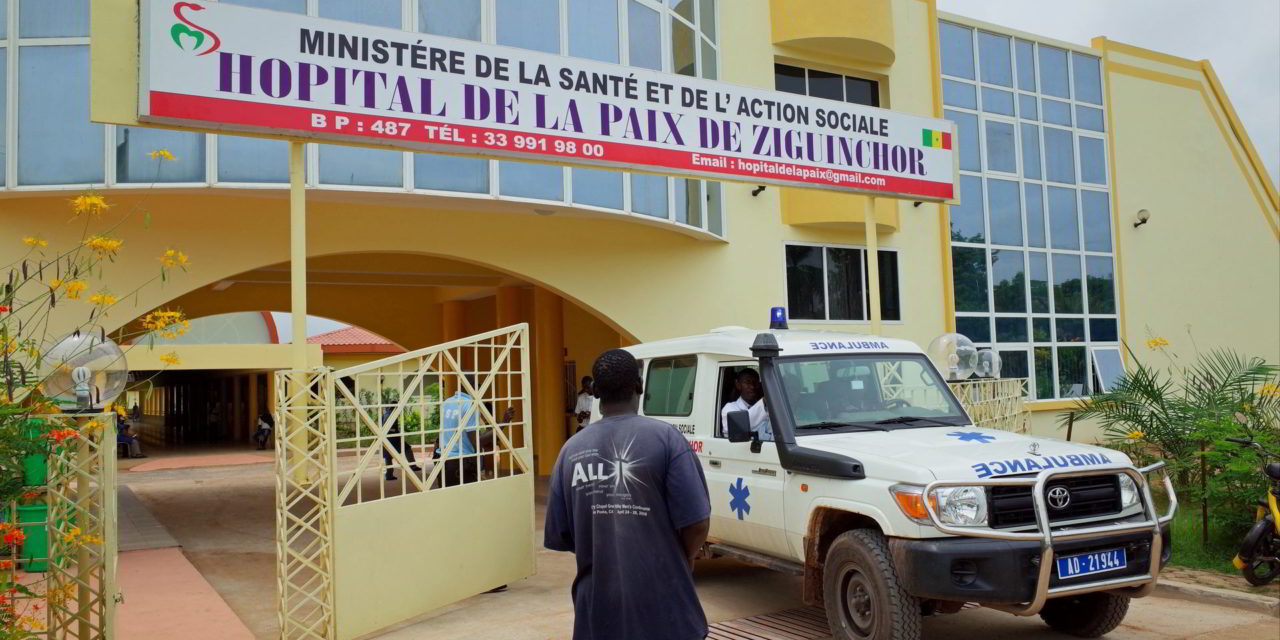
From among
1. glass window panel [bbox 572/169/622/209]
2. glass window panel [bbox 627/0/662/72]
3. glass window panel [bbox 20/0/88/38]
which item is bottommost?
glass window panel [bbox 572/169/622/209]

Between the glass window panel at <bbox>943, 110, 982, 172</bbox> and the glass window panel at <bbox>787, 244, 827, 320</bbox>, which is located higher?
the glass window panel at <bbox>943, 110, 982, 172</bbox>

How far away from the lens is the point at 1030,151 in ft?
65.6

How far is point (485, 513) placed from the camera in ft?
25.7

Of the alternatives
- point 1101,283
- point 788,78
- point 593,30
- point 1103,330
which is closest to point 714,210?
point 788,78

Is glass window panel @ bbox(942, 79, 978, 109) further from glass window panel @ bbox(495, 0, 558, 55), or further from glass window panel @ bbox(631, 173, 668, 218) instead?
glass window panel @ bbox(495, 0, 558, 55)

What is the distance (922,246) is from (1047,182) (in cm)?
375

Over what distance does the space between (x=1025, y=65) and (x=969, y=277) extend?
4686 mm

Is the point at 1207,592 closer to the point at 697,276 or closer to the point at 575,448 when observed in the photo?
the point at 575,448

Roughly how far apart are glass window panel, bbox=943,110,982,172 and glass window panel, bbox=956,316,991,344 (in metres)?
2.81

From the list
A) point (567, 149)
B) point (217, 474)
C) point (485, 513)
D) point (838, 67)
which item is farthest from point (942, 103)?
point (217, 474)

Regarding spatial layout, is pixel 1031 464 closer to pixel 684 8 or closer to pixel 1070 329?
pixel 684 8

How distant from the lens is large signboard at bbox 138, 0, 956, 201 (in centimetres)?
834

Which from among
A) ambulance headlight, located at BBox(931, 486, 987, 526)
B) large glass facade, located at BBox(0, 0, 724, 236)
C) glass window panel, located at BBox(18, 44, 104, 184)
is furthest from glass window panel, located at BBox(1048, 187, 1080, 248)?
glass window panel, located at BBox(18, 44, 104, 184)

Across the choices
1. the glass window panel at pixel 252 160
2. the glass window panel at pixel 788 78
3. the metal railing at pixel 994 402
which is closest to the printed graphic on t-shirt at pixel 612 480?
the glass window panel at pixel 252 160
